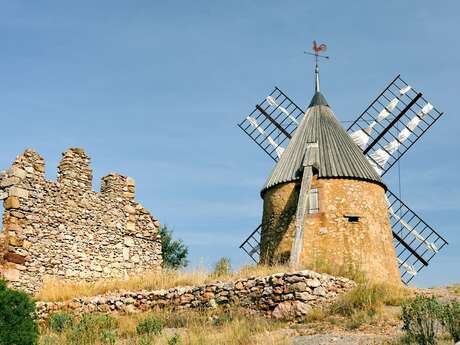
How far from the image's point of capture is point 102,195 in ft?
55.0

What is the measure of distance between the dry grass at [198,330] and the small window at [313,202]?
190 inches

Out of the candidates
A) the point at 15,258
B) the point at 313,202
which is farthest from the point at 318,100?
the point at 15,258

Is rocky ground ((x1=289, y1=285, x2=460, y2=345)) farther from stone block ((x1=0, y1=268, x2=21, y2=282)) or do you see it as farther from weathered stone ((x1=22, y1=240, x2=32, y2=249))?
weathered stone ((x1=22, y1=240, x2=32, y2=249))

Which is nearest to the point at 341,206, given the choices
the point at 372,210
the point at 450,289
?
the point at 372,210

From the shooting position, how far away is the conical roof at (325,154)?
16.9 meters

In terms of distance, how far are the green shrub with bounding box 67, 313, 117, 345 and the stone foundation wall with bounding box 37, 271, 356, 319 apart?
3.39 ft

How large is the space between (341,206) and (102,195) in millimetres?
6086

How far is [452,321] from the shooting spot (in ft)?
29.8

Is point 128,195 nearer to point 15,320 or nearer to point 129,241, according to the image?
point 129,241

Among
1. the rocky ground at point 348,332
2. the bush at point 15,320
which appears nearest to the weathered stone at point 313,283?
the rocky ground at point 348,332

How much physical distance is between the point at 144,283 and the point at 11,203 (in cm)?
344

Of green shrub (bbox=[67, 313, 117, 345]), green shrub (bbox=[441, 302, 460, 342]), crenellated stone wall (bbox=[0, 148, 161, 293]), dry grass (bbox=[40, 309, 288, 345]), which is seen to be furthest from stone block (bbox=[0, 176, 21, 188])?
Answer: green shrub (bbox=[441, 302, 460, 342])

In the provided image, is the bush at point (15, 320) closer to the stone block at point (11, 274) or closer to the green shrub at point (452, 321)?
the stone block at point (11, 274)

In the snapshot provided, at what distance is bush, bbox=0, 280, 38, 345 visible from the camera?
9.03 meters
